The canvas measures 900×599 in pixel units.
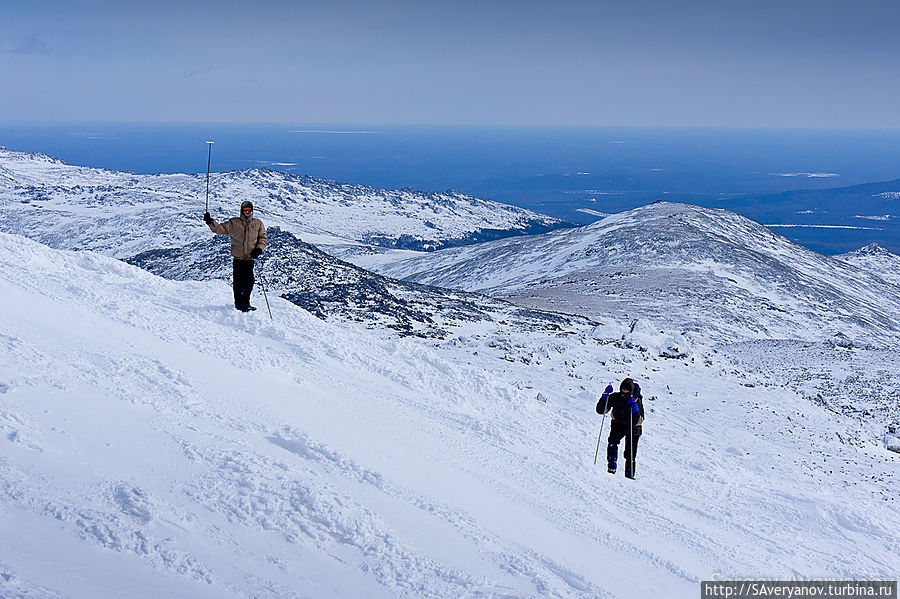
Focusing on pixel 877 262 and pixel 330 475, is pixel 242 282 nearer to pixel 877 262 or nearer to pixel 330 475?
pixel 330 475

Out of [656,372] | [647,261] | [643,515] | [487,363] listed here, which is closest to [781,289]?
[647,261]

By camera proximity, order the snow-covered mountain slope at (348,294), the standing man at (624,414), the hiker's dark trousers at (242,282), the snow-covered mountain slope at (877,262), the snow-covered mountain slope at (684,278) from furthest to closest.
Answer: the snow-covered mountain slope at (877,262)
the snow-covered mountain slope at (684,278)
the snow-covered mountain slope at (348,294)
the hiker's dark trousers at (242,282)
the standing man at (624,414)

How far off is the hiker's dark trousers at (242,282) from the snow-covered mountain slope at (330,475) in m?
0.44

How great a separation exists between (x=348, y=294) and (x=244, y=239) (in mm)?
15548

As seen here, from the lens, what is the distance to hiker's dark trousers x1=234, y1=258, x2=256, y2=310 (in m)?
14.9

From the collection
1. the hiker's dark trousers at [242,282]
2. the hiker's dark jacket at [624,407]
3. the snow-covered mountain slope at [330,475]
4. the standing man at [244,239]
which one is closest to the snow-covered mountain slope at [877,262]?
the snow-covered mountain slope at [330,475]

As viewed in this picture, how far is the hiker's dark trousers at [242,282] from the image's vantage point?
14.9 m

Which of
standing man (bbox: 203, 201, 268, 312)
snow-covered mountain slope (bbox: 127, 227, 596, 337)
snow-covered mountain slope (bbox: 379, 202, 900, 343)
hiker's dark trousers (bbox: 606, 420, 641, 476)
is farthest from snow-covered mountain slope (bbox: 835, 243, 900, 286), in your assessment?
standing man (bbox: 203, 201, 268, 312)

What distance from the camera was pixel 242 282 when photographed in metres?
15.1

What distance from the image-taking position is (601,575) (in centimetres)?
734

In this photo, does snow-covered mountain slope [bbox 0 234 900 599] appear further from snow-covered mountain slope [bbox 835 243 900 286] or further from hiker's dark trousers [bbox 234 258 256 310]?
snow-covered mountain slope [bbox 835 243 900 286]

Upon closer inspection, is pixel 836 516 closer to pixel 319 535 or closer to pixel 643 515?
pixel 643 515

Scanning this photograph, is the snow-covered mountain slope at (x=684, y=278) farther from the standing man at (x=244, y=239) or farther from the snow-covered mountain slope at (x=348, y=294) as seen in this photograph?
the standing man at (x=244, y=239)

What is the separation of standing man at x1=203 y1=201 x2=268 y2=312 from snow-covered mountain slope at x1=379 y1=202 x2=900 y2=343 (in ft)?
113
